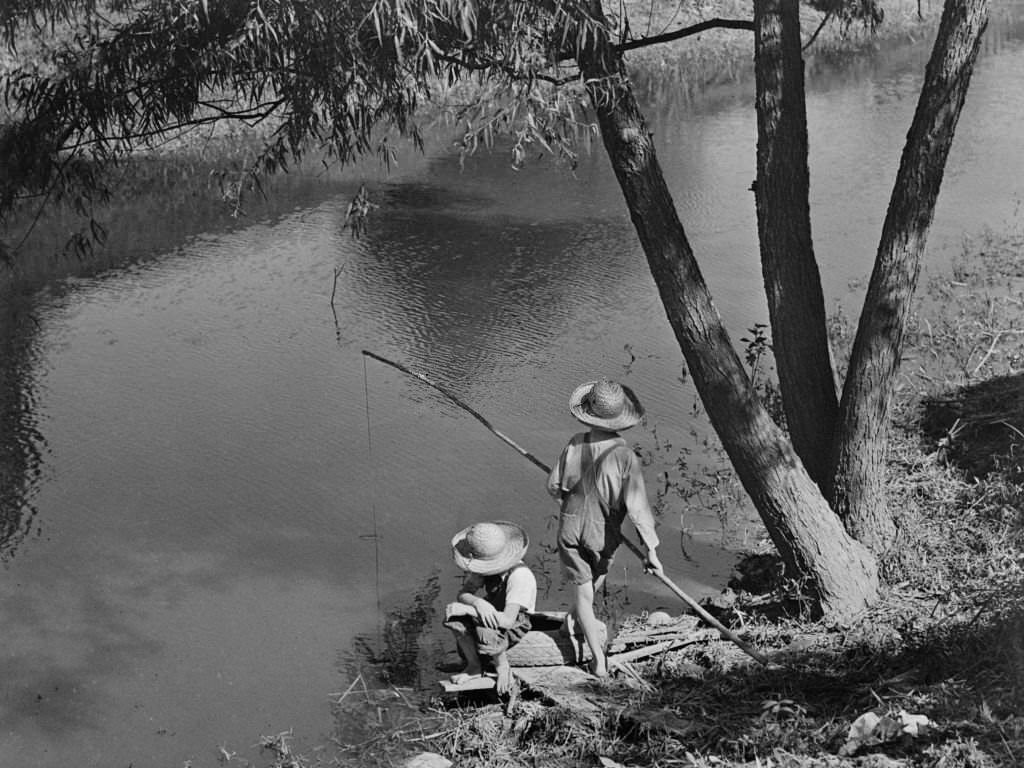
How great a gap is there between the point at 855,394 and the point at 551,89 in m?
1.86

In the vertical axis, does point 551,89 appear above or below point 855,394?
above

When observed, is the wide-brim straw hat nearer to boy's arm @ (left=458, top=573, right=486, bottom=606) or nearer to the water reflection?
boy's arm @ (left=458, top=573, right=486, bottom=606)

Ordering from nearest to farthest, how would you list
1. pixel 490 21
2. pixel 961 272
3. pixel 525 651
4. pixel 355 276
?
pixel 525 651 → pixel 490 21 → pixel 961 272 → pixel 355 276

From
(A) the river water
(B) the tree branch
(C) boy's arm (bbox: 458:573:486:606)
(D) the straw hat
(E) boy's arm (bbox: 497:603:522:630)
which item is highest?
(B) the tree branch

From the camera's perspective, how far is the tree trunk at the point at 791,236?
17.8 feet

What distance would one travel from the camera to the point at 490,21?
5.46 meters

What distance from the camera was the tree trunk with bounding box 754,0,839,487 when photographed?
5.43 meters

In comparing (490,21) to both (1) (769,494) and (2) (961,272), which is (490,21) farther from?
(2) (961,272)

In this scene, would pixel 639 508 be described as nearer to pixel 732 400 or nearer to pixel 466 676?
pixel 732 400

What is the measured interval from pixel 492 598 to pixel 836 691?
1.32m

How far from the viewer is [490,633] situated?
4863 mm

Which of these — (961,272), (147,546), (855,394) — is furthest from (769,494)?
(961,272)

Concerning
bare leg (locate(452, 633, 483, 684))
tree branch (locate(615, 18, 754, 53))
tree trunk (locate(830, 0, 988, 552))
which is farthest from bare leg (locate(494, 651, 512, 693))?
tree branch (locate(615, 18, 754, 53))

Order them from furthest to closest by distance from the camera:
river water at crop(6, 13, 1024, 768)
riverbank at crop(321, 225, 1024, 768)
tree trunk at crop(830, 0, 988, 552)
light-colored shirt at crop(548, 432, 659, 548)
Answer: river water at crop(6, 13, 1024, 768)
tree trunk at crop(830, 0, 988, 552)
light-colored shirt at crop(548, 432, 659, 548)
riverbank at crop(321, 225, 1024, 768)
